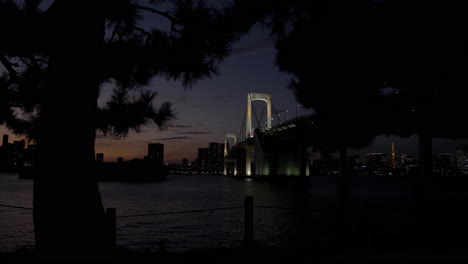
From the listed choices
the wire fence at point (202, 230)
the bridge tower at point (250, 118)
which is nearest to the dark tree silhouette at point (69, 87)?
the wire fence at point (202, 230)

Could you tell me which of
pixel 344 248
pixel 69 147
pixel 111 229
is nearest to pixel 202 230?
pixel 344 248

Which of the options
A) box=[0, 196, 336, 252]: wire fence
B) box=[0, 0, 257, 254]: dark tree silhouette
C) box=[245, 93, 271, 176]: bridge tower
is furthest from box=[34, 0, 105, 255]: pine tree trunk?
box=[245, 93, 271, 176]: bridge tower

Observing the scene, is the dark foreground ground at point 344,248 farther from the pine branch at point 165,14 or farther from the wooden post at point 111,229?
the pine branch at point 165,14

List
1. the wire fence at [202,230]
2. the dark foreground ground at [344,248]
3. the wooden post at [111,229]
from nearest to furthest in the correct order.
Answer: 1. the dark foreground ground at [344,248]
2. the wooden post at [111,229]
3. the wire fence at [202,230]

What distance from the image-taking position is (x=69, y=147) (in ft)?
14.9

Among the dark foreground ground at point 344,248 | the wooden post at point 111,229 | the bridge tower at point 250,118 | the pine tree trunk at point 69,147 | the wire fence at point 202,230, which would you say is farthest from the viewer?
the bridge tower at point 250,118

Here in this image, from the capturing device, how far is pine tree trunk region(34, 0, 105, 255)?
14.9ft

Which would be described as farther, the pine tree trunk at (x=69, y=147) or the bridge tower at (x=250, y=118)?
the bridge tower at (x=250, y=118)

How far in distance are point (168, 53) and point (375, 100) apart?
13.2 meters

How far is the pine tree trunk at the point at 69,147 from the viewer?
4.53 metres

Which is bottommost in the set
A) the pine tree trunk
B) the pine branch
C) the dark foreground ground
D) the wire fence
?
the wire fence

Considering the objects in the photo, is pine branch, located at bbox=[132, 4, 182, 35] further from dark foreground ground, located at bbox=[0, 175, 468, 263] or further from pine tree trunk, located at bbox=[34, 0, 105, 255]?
dark foreground ground, located at bbox=[0, 175, 468, 263]

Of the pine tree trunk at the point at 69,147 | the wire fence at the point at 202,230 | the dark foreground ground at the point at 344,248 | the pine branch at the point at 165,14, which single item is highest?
the pine branch at the point at 165,14

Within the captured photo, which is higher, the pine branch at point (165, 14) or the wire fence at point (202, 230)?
the pine branch at point (165, 14)
